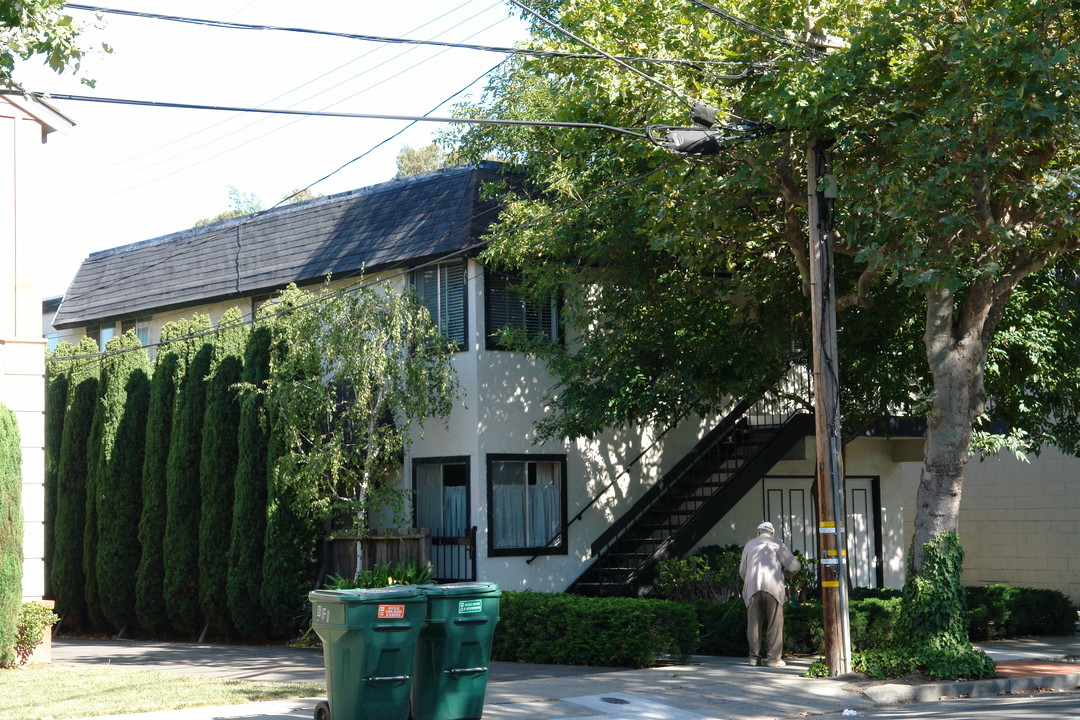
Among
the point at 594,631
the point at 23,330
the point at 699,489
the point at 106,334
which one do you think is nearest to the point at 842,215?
the point at 594,631

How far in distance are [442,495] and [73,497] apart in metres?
7.63

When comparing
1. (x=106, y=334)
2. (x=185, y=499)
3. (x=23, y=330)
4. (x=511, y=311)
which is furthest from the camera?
(x=106, y=334)

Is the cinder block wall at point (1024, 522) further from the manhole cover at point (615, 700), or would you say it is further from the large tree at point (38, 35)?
the large tree at point (38, 35)

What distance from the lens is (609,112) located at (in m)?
15.1

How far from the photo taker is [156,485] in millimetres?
21375

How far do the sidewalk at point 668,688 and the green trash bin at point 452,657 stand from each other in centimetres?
80

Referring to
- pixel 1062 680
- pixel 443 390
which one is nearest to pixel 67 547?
pixel 443 390

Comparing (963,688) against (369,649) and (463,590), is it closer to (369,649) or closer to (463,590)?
(463,590)

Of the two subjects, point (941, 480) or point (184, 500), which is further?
point (184, 500)

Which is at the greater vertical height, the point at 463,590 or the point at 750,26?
the point at 750,26

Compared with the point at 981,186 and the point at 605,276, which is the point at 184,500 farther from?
the point at 981,186

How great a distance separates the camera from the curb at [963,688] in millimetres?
13031

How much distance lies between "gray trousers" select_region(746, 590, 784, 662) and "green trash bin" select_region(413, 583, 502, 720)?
16.2 ft

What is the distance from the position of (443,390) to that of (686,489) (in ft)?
15.9
